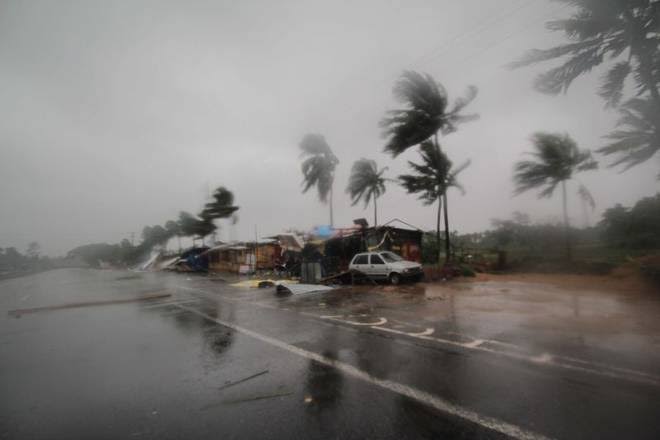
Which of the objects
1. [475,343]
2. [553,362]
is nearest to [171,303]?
[475,343]

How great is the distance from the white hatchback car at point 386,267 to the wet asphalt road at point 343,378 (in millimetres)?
6288

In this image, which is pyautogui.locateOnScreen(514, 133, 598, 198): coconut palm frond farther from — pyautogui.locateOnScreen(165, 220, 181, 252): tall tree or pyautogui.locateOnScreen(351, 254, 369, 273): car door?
pyautogui.locateOnScreen(165, 220, 181, 252): tall tree

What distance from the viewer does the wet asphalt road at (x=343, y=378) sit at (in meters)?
2.82

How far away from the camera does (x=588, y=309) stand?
7484mm

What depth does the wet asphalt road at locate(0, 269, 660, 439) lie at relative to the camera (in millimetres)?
2824

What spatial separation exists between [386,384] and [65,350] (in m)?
6.79

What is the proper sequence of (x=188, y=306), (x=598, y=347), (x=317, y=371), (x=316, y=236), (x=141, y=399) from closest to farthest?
(x=141, y=399)
(x=317, y=371)
(x=598, y=347)
(x=188, y=306)
(x=316, y=236)

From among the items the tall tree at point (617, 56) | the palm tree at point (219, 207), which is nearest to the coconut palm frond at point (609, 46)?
the tall tree at point (617, 56)

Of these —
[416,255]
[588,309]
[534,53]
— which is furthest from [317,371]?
[416,255]

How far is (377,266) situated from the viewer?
1445 cm

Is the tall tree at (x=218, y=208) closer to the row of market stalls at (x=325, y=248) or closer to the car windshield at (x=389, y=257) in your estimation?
the row of market stalls at (x=325, y=248)

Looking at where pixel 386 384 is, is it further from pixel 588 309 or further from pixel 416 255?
pixel 416 255

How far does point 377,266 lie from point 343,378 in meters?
10.8

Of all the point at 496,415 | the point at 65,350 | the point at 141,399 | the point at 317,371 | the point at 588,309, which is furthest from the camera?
the point at 588,309
